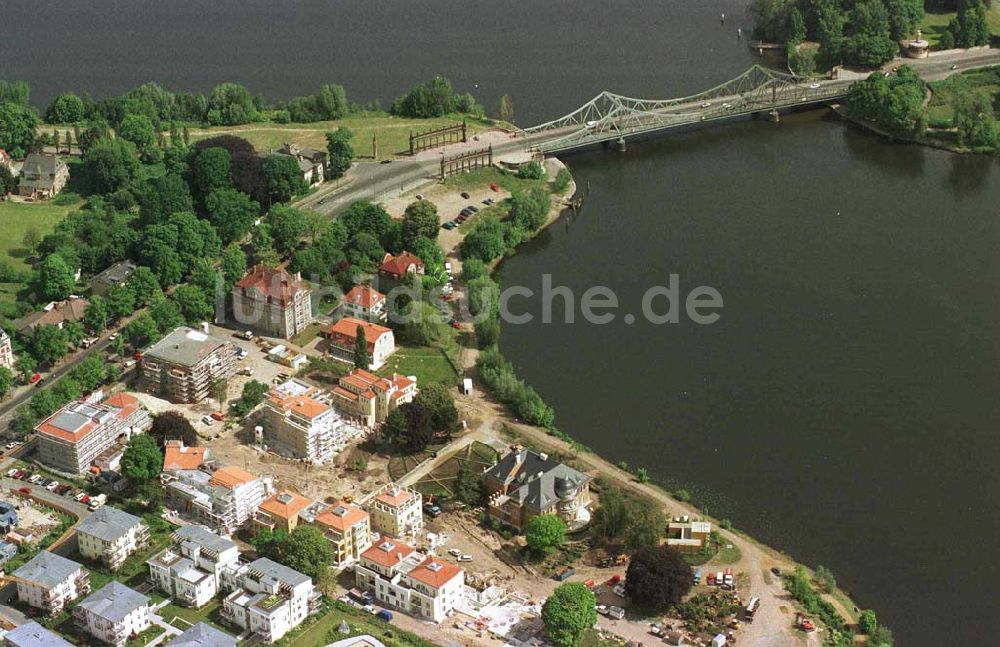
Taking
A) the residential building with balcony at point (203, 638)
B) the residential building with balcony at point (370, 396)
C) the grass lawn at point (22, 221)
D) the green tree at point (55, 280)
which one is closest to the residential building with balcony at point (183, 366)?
the residential building with balcony at point (370, 396)

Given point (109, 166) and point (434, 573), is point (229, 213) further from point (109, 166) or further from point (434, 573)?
point (434, 573)

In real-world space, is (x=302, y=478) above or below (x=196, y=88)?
below

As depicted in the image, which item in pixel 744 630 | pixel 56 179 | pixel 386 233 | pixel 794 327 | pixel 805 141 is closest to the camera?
pixel 744 630

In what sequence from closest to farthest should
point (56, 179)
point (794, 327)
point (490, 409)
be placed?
point (490, 409)
point (794, 327)
point (56, 179)

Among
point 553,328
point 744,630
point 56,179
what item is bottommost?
point 744,630

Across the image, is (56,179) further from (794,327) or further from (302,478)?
(794,327)

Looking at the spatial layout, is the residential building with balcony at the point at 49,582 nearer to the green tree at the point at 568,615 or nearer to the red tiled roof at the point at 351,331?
the green tree at the point at 568,615

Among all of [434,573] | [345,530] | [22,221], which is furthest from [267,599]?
[22,221]

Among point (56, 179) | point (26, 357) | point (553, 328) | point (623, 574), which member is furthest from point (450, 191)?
point (623, 574)
